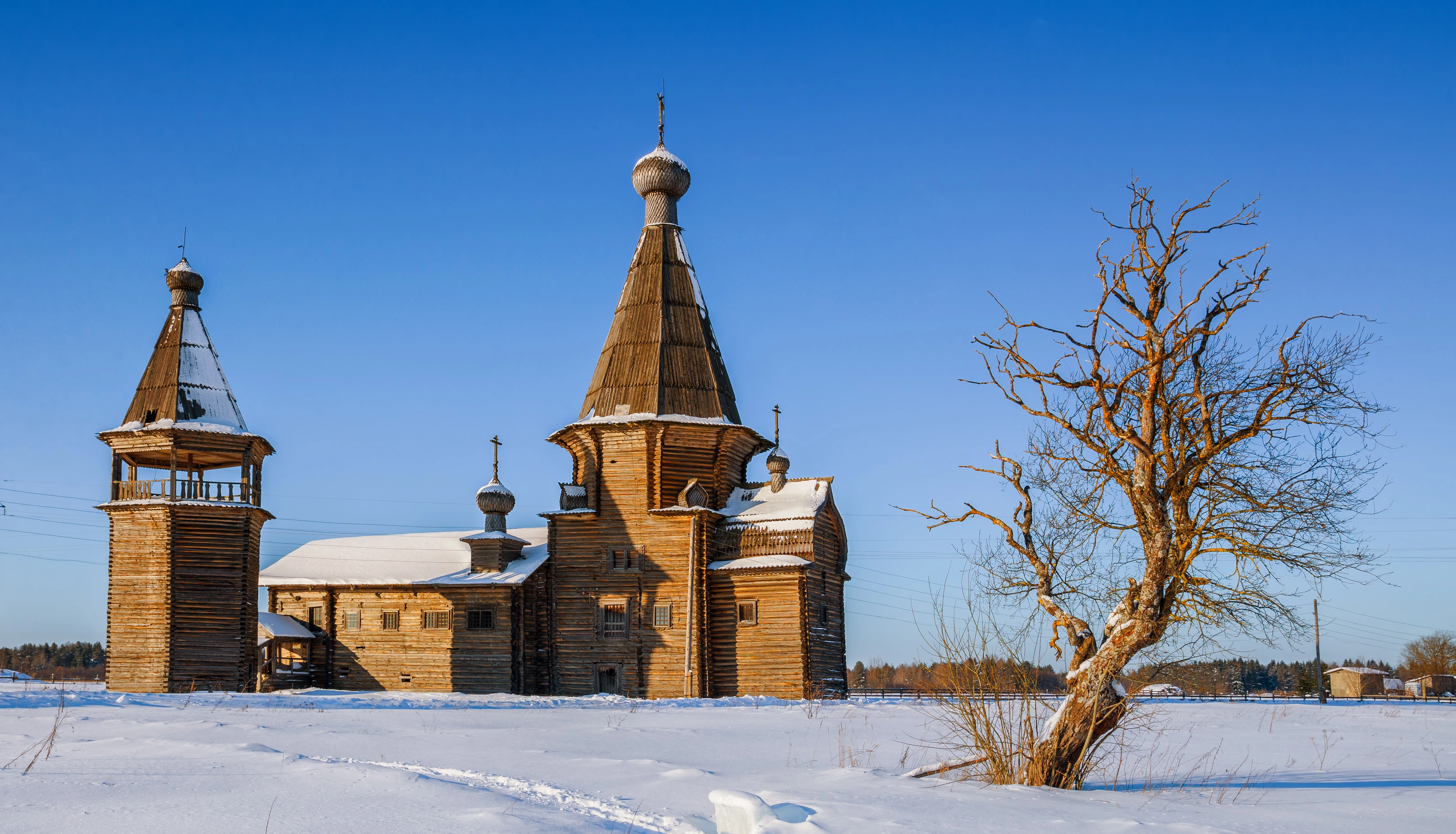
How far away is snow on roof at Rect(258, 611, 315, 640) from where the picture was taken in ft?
119

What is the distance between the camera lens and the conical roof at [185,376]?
31203 millimetres

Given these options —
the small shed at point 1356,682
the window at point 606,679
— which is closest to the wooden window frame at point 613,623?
the window at point 606,679

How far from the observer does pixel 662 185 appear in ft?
124

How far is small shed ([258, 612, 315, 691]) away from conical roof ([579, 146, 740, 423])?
1179 centimetres

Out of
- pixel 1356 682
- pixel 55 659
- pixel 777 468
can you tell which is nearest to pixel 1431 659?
pixel 1356 682

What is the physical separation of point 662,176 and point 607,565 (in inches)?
514

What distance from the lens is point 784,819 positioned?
661 centimetres

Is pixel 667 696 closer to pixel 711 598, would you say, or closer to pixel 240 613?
pixel 711 598

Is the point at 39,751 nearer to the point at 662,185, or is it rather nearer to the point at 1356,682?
the point at 662,185

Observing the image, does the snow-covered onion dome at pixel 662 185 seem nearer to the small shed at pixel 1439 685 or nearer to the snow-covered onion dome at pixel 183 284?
the snow-covered onion dome at pixel 183 284

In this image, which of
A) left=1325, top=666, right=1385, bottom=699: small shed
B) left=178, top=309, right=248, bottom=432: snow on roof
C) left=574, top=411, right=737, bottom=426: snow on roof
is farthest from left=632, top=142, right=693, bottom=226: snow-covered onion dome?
left=1325, top=666, right=1385, bottom=699: small shed

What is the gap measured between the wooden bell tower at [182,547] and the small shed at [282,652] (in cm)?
543

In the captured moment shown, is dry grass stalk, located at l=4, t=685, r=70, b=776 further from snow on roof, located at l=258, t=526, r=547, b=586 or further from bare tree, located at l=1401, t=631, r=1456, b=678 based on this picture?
bare tree, located at l=1401, t=631, r=1456, b=678

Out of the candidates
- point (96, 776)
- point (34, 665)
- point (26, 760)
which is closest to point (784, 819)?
point (96, 776)
